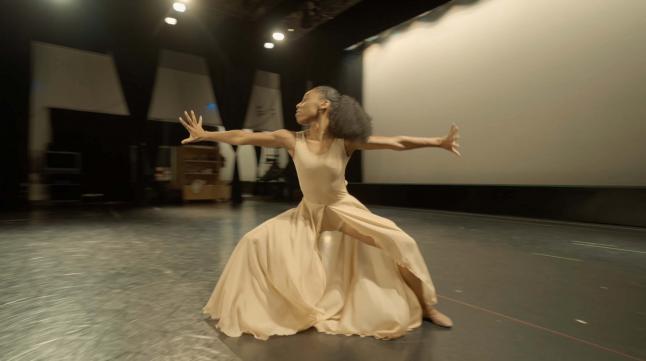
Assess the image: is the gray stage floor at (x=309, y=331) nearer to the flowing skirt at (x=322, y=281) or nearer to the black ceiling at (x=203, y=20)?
the flowing skirt at (x=322, y=281)

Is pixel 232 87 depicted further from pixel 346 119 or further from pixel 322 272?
pixel 322 272

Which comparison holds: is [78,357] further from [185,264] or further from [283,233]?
[185,264]

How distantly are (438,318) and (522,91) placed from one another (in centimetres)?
498

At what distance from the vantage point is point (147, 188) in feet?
25.3

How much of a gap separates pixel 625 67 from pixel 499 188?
2.12 meters

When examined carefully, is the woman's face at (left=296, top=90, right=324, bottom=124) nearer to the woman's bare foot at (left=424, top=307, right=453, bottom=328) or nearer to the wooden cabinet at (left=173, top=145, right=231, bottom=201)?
the woman's bare foot at (left=424, top=307, right=453, bottom=328)

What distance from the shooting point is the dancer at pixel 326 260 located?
129 centimetres

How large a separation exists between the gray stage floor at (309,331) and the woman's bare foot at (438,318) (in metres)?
0.04

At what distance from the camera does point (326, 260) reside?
142 centimetres

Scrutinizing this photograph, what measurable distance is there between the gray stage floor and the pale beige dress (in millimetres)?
64

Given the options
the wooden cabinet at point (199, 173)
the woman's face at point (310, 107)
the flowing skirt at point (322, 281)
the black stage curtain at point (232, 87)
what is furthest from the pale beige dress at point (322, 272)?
the wooden cabinet at point (199, 173)

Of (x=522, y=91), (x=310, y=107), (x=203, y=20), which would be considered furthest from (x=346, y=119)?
(x=203, y=20)

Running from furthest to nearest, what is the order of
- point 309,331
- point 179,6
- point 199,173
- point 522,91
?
1. point 199,173
2. point 179,6
3. point 522,91
4. point 309,331

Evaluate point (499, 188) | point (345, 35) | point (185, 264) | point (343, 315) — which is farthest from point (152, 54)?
point (343, 315)
